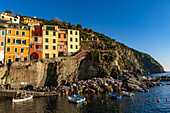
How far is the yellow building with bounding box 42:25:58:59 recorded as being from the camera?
5197cm

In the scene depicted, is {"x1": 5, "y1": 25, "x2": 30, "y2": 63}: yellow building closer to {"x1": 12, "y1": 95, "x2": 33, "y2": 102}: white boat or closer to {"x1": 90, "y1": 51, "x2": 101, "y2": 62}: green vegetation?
{"x1": 12, "y1": 95, "x2": 33, "y2": 102}: white boat

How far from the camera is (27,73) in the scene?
44.3 metres

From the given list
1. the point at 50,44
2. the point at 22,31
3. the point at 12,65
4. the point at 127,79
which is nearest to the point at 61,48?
the point at 50,44

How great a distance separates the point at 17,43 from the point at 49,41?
12573mm

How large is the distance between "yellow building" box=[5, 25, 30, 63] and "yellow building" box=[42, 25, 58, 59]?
6901mm

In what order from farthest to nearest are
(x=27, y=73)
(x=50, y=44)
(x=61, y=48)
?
(x=61, y=48)
(x=50, y=44)
(x=27, y=73)

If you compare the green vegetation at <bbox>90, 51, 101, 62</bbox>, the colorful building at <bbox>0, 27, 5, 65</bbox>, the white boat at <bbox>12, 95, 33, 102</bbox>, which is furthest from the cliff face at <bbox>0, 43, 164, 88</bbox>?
the white boat at <bbox>12, 95, 33, 102</bbox>

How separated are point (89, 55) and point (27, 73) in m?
26.1

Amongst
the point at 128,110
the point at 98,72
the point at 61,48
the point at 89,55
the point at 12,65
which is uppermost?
the point at 61,48

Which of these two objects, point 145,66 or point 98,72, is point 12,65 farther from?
point 145,66

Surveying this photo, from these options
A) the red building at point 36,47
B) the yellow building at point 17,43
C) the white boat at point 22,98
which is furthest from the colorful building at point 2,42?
the white boat at point 22,98

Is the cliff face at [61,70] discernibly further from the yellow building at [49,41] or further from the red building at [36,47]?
the red building at [36,47]

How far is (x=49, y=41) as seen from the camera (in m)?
52.9

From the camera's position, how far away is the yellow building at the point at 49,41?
52.0m
